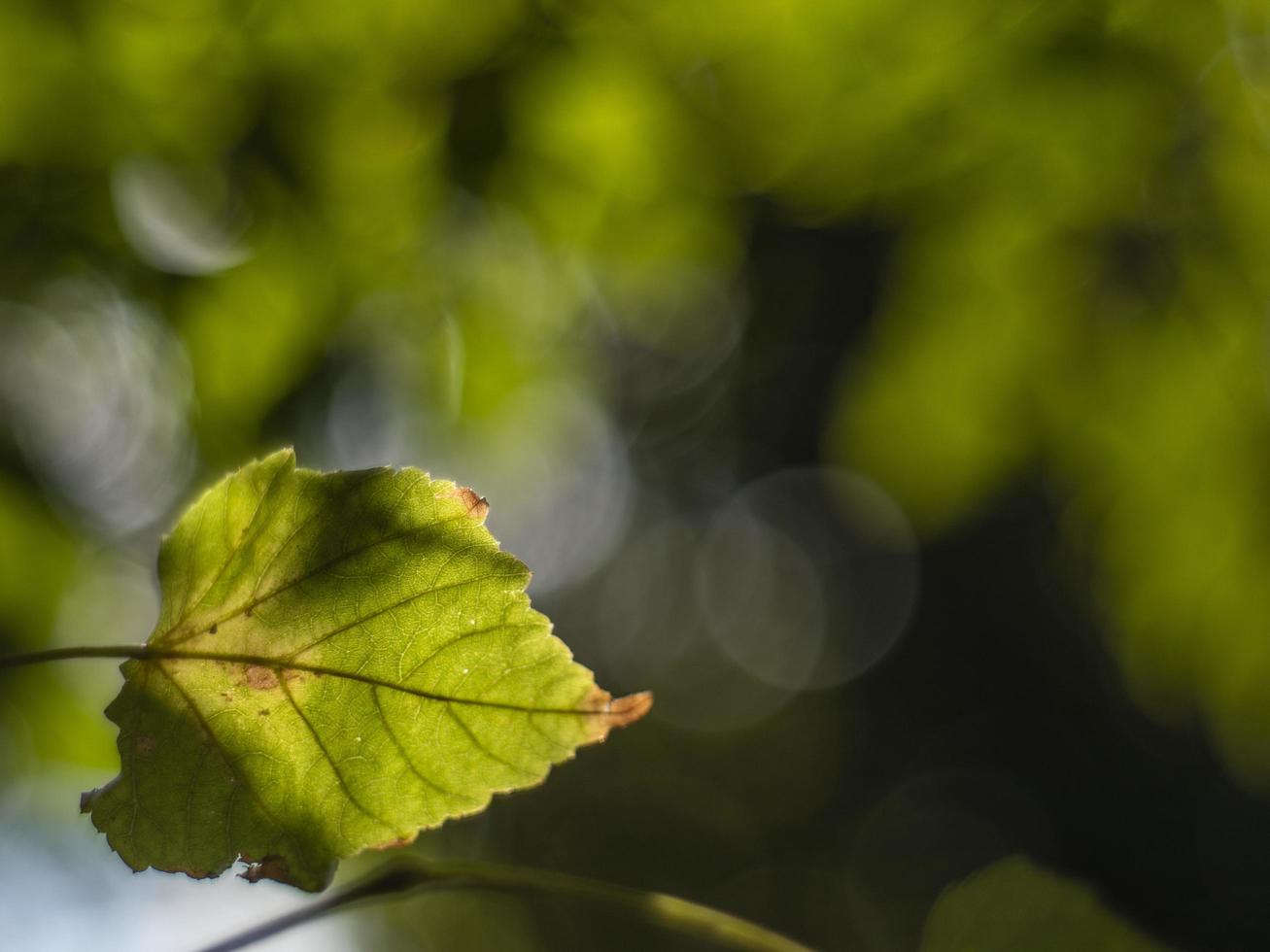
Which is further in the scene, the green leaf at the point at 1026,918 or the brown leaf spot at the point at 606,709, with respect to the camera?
the green leaf at the point at 1026,918

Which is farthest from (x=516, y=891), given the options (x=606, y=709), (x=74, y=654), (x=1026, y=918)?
(x=1026, y=918)

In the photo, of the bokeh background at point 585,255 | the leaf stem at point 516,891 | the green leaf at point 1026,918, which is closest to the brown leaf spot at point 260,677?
the leaf stem at point 516,891

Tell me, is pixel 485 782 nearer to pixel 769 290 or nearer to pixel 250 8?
pixel 250 8

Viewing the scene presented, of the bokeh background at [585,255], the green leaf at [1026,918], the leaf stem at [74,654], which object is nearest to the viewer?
the leaf stem at [74,654]

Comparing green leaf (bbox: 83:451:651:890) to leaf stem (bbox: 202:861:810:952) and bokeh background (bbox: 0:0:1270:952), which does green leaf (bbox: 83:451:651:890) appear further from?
bokeh background (bbox: 0:0:1270:952)

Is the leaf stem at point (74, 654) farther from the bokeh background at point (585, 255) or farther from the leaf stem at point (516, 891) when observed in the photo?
the bokeh background at point (585, 255)

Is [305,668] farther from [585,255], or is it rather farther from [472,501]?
[585,255]

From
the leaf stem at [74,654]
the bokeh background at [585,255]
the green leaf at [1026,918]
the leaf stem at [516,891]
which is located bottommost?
the green leaf at [1026,918]
